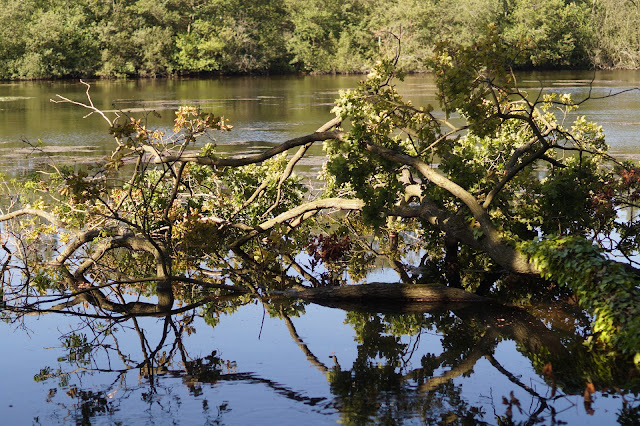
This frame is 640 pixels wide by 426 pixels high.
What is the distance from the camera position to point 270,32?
69.7 meters

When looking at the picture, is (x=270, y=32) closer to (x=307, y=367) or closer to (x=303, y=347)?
(x=303, y=347)

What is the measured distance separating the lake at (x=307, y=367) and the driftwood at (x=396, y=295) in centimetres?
18

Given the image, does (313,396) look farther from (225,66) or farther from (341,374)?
(225,66)

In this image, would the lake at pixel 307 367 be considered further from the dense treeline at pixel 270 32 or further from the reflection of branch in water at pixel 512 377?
the dense treeline at pixel 270 32

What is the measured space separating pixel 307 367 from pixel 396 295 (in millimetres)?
2320

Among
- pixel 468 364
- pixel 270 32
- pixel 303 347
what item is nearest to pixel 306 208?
pixel 303 347

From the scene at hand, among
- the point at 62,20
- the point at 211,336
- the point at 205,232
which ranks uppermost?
the point at 62,20

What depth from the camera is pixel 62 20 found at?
6234 cm

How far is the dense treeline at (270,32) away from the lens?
60125 millimetres

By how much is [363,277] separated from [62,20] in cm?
5694

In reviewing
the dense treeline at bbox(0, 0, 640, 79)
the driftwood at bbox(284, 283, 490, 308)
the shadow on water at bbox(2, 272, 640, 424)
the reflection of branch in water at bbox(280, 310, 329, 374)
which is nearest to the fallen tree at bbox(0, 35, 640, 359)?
the driftwood at bbox(284, 283, 490, 308)

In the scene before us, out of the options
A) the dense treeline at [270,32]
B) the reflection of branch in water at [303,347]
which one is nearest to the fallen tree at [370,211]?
the reflection of branch in water at [303,347]

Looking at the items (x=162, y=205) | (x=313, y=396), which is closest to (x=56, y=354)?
(x=313, y=396)

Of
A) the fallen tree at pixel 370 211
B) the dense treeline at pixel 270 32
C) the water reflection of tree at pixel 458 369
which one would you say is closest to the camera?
the water reflection of tree at pixel 458 369
